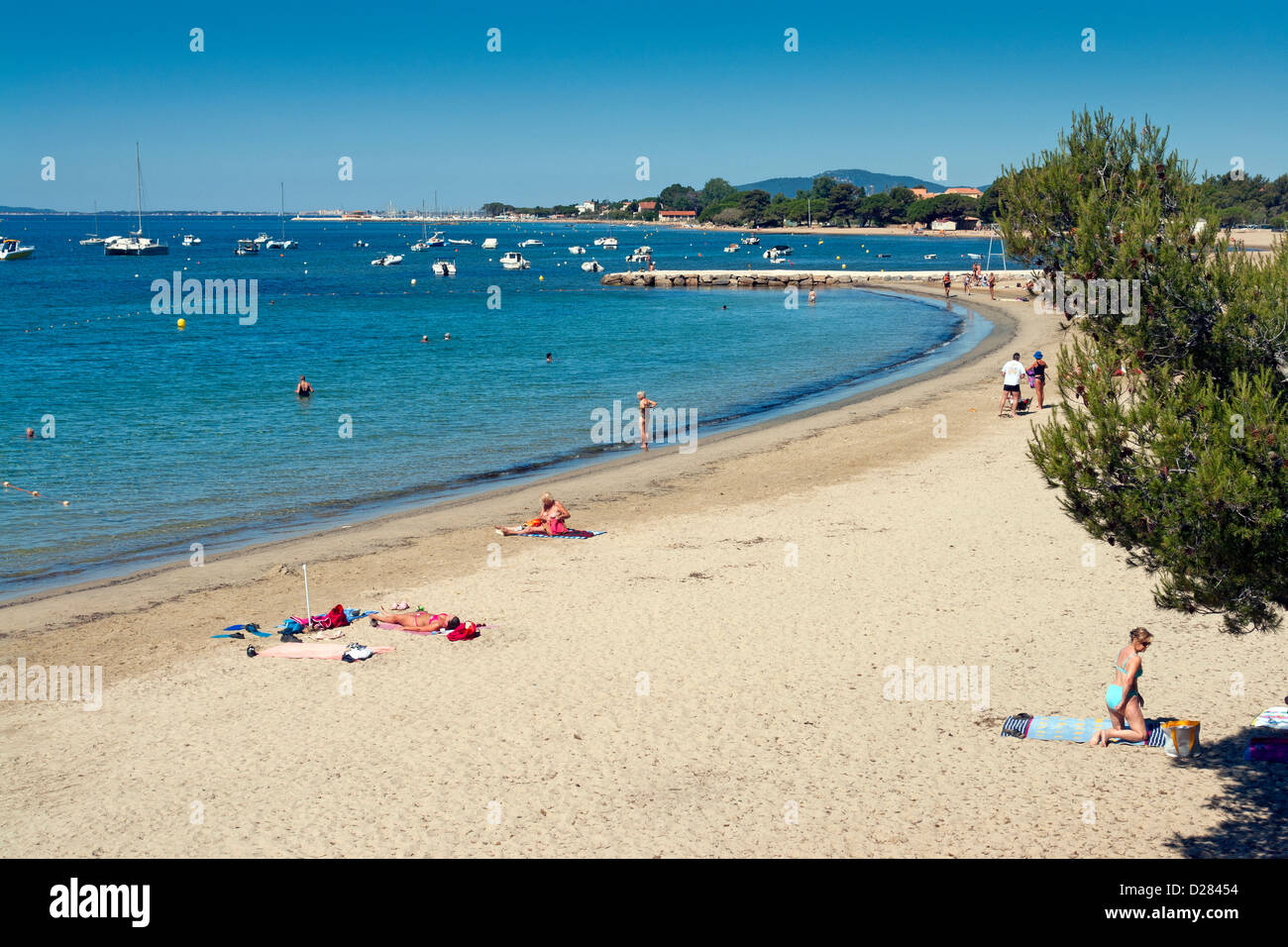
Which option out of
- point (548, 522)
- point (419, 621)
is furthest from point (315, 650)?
point (548, 522)

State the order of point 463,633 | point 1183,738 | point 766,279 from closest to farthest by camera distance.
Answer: point 1183,738 → point 463,633 → point 766,279

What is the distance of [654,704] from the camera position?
12.1 m

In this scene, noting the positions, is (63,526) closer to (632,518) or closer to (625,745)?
(632,518)

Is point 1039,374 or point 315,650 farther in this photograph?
point 1039,374

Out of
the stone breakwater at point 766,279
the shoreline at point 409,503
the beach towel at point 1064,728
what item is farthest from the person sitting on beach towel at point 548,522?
the stone breakwater at point 766,279

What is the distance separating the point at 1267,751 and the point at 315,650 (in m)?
11.5

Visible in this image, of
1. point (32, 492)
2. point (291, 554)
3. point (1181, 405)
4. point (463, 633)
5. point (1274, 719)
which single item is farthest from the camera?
point (32, 492)

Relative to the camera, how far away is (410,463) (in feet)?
97.6

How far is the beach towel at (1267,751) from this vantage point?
10211 millimetres

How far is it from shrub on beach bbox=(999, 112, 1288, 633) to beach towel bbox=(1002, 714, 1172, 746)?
11.0 feet

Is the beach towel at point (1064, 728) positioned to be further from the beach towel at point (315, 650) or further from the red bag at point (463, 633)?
the beach towel at point (315, 650)

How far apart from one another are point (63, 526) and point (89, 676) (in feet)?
35.8

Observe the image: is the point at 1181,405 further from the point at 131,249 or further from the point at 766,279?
the point at 131,249

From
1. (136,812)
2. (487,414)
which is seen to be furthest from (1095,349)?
(487,414)
